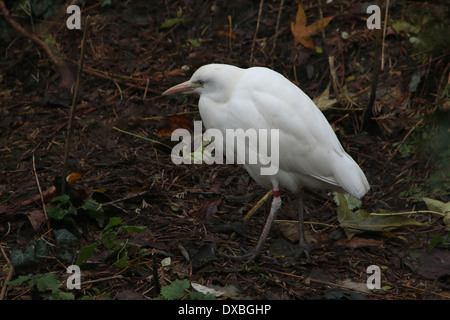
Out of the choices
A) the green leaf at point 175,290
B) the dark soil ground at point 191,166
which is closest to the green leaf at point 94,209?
the dark soil ground at point 191,166

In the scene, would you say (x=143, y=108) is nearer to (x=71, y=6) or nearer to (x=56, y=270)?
(x=71, y=6)

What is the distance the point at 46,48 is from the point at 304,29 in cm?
A: 263

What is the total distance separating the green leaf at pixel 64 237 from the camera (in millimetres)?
3348

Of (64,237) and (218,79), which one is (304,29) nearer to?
(218,79)

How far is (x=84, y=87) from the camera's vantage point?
5.16 meters

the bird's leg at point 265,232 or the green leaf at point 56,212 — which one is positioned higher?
the green leaf at point 56,212

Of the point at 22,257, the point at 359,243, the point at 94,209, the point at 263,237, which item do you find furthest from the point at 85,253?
the point at 359,243

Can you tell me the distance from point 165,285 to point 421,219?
1992 mm

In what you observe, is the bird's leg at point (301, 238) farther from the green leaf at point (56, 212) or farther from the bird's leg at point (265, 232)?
the green leaf at point (56, 212)

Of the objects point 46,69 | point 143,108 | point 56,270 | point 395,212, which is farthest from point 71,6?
point 395,212

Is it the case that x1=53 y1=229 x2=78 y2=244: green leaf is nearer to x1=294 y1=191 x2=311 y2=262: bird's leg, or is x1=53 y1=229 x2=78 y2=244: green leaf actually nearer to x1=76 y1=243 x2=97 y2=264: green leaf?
x1=76 y1=243 x2=97 y2=264: green leaf

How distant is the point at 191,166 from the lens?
440cm

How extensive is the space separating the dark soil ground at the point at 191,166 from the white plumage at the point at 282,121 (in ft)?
1.34

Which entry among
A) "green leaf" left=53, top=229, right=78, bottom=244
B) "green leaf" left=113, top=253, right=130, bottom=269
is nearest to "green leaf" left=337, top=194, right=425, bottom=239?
"green leaf" left=113, top=253, right=130, bottom=269
